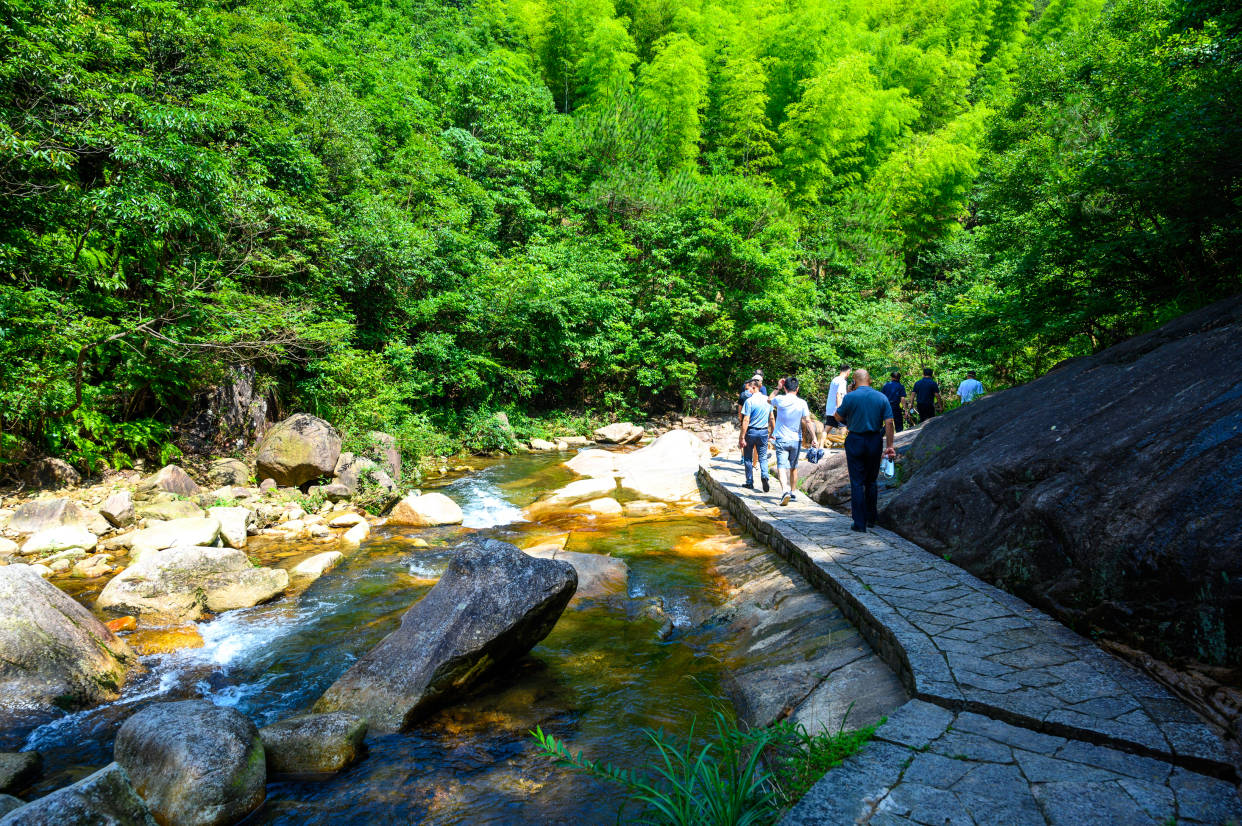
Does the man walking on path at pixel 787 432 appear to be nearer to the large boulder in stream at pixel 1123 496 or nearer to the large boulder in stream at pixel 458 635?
the large boulder in stream at pixel 1123 496

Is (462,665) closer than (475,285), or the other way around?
(462,665)

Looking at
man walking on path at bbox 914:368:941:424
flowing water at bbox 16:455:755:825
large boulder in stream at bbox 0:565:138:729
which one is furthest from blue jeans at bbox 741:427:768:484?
large boulder in stream at bbox 0:565:138:729

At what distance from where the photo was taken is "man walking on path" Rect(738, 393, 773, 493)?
8.78 meters

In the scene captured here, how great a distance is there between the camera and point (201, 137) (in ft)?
35.0

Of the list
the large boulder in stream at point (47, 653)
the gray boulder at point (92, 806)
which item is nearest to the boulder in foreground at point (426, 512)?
the large boulder in stream at point (47, 653)

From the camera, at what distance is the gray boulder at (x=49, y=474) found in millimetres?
9062

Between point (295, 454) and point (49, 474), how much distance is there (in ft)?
11.1

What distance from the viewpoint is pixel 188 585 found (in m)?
6.16

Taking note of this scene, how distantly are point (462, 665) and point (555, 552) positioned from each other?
3102 mm

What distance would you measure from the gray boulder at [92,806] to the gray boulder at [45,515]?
7.34m

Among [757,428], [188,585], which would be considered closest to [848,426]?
[757,428]

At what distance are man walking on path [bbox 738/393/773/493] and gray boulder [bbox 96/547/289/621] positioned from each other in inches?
253

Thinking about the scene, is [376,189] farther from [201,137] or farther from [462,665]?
[462,665]

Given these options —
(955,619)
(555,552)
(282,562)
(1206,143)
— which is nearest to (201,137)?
(282,562)
